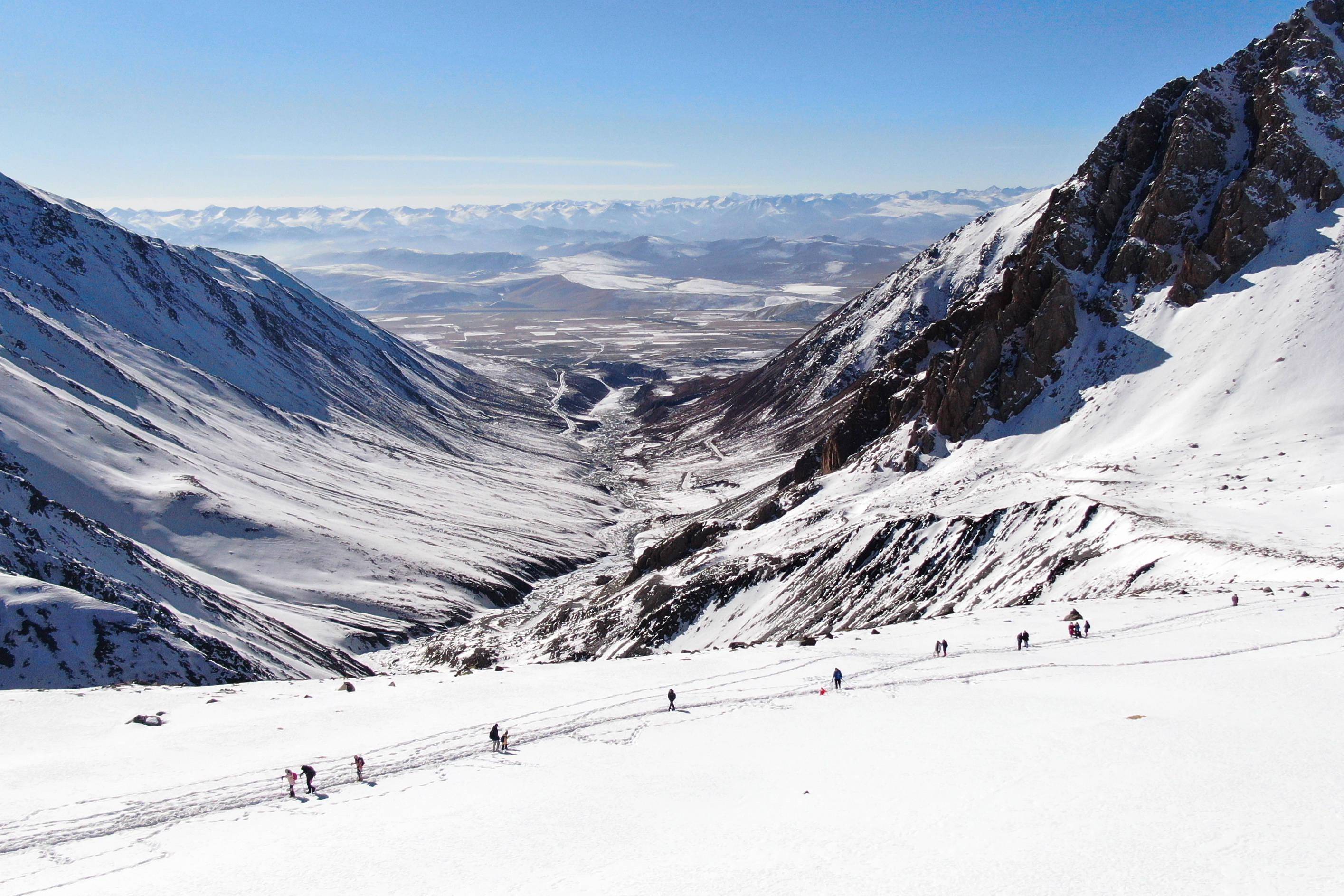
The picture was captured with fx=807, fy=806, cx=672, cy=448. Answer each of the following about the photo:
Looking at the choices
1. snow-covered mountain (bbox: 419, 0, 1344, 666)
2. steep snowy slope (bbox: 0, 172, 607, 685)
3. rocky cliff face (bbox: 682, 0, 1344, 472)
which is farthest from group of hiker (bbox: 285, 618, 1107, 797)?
rocky cliff face (bbox: 682, 0, 1344, 472)

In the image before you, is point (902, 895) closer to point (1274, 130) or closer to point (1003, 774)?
point (1003, 774)

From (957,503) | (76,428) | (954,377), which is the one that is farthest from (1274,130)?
(76,428)

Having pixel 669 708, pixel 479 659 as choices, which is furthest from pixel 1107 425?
pixel 479 659

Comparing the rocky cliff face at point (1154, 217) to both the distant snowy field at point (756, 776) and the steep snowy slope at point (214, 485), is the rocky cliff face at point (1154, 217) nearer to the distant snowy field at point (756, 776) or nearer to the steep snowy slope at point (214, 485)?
the distant snowy field at point (756, 776)

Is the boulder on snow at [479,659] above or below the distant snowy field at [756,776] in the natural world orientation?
below

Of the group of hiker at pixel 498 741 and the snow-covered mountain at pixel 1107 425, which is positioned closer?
the group of hiker at pixel 498 741

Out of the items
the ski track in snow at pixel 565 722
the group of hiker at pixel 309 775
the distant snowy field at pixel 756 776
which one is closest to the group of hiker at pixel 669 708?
the group of hiker at pixel 309 775
